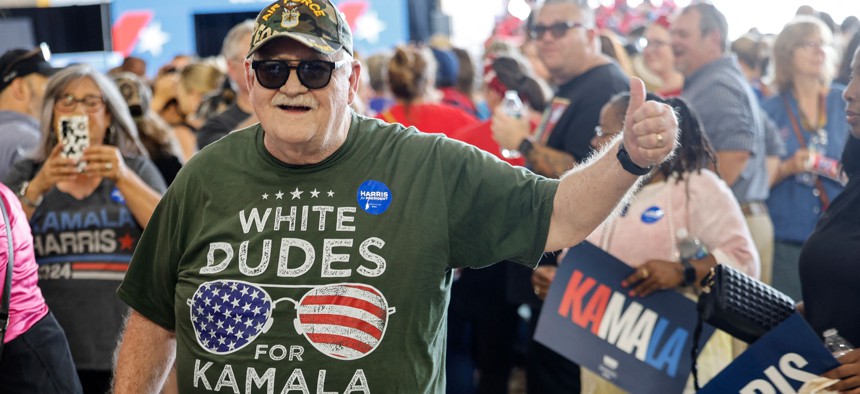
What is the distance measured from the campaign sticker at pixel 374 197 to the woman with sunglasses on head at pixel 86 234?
1.87 m

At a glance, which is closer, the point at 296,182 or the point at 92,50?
the point at 296,182

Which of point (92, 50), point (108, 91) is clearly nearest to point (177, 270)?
point (108, 91)

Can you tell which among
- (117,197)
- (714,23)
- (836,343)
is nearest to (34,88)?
(117,197)

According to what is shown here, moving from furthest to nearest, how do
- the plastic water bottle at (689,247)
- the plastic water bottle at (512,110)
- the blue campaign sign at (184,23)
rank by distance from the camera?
the blue campaign sign at (184,23), the plastic water bottle at (512,110), the plastic water bottle at (689,247)

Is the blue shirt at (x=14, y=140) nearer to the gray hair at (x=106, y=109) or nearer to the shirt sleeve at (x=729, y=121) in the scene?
the gray hair at (x=106, y=109)

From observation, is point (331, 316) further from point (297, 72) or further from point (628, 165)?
point (628, 165)

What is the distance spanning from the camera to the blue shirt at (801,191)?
6.07 metres

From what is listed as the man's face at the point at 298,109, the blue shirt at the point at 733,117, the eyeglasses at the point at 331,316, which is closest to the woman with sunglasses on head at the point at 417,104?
the blue shirt at the point at 733,117

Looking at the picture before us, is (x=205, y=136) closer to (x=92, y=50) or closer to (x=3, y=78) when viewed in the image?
(x=3, y=78)

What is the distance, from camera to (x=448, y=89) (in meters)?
8.62

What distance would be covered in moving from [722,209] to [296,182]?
6.74 ft

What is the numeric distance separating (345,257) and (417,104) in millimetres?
4000

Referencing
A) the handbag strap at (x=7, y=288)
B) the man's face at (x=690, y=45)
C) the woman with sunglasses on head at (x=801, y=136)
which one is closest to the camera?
the handbag strap at (x=7, y=288)

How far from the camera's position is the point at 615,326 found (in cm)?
401
